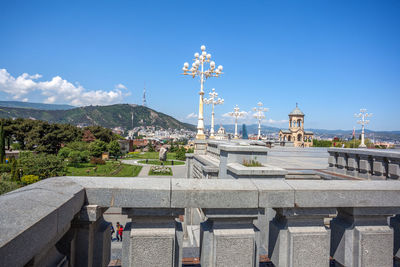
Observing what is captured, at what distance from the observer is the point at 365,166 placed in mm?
6328

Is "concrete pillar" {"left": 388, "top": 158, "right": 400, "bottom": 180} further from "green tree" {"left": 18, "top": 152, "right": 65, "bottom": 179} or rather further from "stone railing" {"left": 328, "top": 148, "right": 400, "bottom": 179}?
"green tree" {"left": 18, "top": 152, "right": 65, "bottom": 179}

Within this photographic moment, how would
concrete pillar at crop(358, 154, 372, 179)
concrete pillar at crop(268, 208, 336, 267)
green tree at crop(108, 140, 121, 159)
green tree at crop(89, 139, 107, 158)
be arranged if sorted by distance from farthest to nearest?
green tree at crop(108, 140, 121, 159) → green tree at crop(89, 139, 107, 158) → concrete pillar at crop(358, 154, 372, 179) → concrete pillar at crop(268, 208, 336, 267)

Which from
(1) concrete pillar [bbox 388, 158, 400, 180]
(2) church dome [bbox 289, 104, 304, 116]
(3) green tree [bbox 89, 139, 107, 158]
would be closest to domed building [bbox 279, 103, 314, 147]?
(2) church dome [bbox 289, 104, 304, 116]

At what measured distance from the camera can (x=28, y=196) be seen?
165cm

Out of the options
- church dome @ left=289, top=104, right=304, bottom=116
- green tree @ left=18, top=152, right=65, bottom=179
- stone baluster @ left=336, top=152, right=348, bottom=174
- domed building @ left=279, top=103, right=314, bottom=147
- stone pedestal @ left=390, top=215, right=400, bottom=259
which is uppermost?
church dome @ left=289, top=104, right=304, bottom=116

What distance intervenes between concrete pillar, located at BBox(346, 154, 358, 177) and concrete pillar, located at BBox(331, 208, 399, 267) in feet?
16.5

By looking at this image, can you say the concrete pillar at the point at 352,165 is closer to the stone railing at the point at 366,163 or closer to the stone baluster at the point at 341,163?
the stone railing at the point at 366,163

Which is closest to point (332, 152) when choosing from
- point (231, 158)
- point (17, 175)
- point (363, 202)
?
point (231, 158)

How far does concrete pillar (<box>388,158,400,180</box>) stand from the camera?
5.37 meters

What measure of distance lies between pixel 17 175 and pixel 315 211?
3444 centimetres

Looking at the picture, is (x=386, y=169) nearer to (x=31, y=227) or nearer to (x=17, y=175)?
(x=31, y=227)

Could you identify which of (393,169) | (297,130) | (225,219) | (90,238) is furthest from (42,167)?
(297,130)

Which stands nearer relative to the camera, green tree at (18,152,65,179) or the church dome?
green tree at (18,152,65,179)

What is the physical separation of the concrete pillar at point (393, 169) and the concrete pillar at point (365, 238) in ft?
13.0
